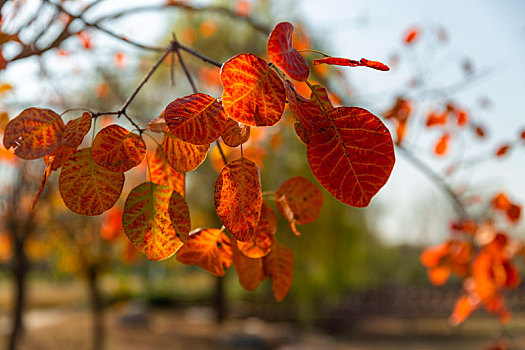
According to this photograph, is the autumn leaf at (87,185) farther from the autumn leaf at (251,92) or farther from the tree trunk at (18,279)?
the tree trunk at (18,279)

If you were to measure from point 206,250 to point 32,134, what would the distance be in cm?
19

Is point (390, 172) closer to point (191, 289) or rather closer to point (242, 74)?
point (242, 74)

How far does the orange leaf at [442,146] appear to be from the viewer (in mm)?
1407

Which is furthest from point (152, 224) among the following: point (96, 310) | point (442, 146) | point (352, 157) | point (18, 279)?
point (18, 279)

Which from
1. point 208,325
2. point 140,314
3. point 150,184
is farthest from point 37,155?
point 208,325

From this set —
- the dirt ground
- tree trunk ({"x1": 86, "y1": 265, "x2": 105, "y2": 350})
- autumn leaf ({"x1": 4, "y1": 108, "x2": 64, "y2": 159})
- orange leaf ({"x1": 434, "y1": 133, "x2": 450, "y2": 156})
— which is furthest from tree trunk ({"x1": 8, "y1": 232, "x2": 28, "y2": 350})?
autumn leaf ({"x1": 4, "y1": 108, "x2": 64, "y2": 159})

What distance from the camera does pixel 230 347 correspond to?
198 inches

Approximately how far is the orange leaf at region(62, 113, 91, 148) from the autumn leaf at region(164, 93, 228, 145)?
3.4 inches

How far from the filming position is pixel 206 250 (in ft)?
1.48

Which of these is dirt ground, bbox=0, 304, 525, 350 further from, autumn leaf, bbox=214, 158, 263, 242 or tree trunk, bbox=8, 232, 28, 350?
autumn leaf, bbox=214, 158, 263, 242

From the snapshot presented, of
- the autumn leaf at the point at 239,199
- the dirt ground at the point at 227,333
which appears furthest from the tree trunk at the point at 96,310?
the autumn leaf at the point at 239,199

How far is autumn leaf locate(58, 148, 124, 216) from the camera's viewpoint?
14.6 inches

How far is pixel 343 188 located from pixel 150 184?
0.56ft

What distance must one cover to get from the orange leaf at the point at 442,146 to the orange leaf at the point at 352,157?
1174 mm
